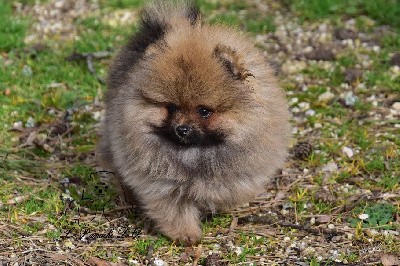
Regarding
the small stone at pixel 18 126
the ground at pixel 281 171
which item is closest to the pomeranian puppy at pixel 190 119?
the ground at pixel 281 171

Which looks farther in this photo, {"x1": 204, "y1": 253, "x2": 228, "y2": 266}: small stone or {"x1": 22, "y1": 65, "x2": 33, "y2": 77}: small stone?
{"x1": 22, "y1": 65, "x2": 33, "y2": 77}: small stone

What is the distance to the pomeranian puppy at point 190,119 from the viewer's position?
3.79 m

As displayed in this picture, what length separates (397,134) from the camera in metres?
5.39

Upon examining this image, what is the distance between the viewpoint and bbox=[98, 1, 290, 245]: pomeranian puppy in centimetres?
379

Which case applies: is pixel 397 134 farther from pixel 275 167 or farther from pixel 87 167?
pixel 87 167

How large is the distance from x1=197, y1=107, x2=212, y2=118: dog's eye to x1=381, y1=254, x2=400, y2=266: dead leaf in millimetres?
1294

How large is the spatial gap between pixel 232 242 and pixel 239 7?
4.22 metres

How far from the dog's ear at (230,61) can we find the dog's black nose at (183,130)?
0.39 m

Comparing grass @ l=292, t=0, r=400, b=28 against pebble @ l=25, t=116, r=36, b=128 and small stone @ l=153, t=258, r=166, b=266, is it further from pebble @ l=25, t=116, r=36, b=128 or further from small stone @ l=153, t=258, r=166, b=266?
small stone @ l=153, t=258, r=166, b=266

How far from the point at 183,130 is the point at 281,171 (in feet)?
4.85

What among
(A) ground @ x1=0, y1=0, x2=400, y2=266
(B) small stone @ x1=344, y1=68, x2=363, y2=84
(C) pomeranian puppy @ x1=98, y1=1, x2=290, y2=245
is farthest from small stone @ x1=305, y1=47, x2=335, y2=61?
(C) pomeranian puppy @ x1=98, y1=1, x2=290, y2=245

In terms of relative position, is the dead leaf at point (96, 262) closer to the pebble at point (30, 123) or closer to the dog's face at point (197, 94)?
the dog's face at point (197, 94)

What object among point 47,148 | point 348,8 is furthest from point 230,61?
point 348,8

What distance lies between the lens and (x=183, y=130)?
3775mm
